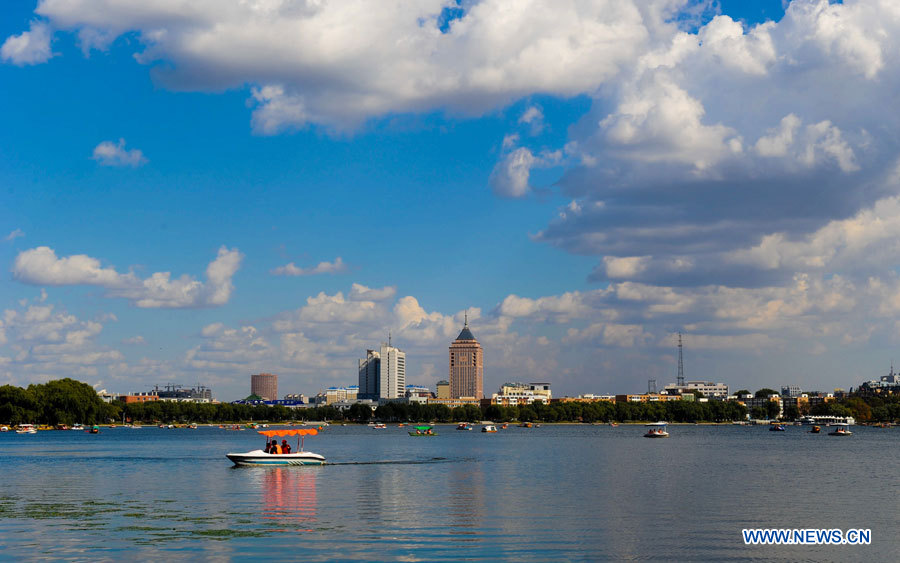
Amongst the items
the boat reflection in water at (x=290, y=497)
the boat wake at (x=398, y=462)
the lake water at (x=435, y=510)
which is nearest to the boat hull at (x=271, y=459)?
the boat reflection in water at (x=290, y=497)

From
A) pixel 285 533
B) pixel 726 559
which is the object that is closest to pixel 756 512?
pixel 726 559

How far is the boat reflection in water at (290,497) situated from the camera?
187ft

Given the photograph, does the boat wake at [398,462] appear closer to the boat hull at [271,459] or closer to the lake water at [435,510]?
the lake water at [435,510]

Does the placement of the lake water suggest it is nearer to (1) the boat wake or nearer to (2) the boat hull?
(2) the boat hull

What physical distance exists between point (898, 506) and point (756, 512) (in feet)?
39.1

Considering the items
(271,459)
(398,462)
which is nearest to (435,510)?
(271,459)

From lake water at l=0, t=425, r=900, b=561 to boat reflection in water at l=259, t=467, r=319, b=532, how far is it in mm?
181

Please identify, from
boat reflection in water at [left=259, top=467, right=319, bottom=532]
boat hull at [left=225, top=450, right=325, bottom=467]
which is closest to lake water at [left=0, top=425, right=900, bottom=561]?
boat reflection in water at [left=259, top=467, right=319, bottom=532]

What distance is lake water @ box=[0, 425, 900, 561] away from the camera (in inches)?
1860

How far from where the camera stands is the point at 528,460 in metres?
127

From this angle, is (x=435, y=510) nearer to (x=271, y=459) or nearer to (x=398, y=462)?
(x=271, y=459)

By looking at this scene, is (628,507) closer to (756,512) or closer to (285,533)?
(756,512)

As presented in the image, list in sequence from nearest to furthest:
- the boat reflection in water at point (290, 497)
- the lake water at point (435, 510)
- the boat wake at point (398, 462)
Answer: the lake water at point (435, 510)
the boat reflection in water at point (290, 497)
the boat wake at point (398, 462)

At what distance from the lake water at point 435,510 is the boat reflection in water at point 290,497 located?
0.18m
